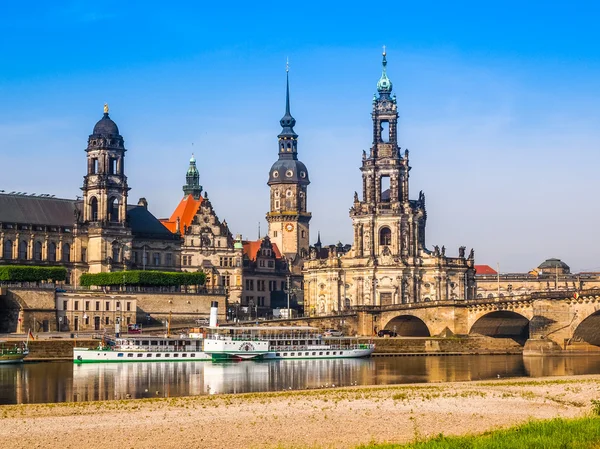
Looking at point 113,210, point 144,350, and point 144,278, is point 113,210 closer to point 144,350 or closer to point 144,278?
point 144,278

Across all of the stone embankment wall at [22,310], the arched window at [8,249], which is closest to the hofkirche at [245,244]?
the arched window at [8,249]

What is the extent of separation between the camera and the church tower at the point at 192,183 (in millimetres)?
157688

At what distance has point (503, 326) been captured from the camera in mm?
117562

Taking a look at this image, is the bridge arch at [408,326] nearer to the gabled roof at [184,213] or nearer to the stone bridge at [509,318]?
the stone bridge at [509,318]

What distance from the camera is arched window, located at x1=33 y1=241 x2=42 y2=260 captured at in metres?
121

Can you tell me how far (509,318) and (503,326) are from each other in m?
2.98

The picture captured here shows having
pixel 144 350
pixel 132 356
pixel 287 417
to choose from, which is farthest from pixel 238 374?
pixel 287 417

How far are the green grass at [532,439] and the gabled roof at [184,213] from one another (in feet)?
323

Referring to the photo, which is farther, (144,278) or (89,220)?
(89,220)

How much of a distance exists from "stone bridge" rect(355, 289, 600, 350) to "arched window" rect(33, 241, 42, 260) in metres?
32.4

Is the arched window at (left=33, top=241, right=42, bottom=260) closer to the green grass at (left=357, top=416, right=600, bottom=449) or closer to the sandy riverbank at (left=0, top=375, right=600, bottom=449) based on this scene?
the sandy riverbank at (left=0, top=375, right=600, bottom=449)

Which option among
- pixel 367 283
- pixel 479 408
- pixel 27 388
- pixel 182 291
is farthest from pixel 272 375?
pixel 367 283

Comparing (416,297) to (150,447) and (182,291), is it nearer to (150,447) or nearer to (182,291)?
(182,291)

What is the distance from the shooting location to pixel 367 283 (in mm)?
136250
